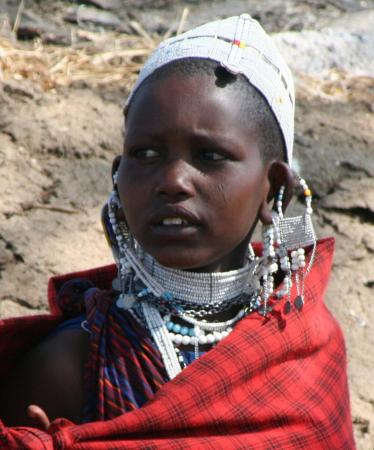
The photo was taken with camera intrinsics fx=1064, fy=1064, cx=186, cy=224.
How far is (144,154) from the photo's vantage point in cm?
274

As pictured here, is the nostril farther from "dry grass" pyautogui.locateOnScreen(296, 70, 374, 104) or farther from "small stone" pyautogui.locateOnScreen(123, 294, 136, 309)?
"dry grass" pyautogui.locateOnScreen(296, 70, 374, 104)

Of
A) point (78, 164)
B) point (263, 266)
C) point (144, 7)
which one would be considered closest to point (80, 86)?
point (78, 164)

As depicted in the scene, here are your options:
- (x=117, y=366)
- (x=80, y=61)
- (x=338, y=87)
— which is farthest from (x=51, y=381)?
(x=338, y=87)

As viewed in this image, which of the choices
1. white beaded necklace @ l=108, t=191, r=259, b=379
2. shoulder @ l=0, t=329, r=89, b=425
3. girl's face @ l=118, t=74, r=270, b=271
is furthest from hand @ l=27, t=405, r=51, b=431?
girl's face @ l=118, t=74, r=270, b=271

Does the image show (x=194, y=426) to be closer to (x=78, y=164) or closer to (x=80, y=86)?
(x=78, y=164)

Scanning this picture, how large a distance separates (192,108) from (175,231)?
314 millimetres

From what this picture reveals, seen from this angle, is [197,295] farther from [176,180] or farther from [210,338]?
[176,180]

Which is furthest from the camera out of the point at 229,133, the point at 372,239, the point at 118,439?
the point at 372,239

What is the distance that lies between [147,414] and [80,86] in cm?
267

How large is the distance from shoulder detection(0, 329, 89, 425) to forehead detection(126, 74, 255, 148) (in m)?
0.59

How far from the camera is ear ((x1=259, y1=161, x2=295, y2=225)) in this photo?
9.31 feet

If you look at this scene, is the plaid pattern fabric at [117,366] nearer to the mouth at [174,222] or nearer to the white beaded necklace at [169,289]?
the white beaded necklace at [169,289]

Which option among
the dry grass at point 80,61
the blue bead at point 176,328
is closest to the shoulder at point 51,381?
the blue bead at point 176,328

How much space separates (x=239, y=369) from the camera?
2.72 meters
